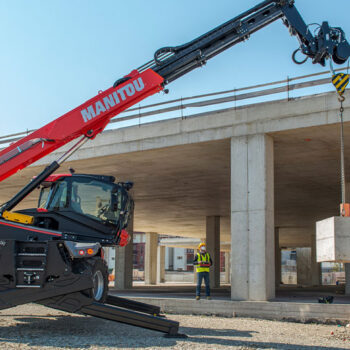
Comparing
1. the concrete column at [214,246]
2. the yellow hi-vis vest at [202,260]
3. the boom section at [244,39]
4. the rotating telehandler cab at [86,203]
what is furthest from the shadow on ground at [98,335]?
the concrete column at [214,246]

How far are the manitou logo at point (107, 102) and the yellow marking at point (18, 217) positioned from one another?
2.38 meters

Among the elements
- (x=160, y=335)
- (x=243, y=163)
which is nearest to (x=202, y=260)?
→ (x=243, y=163)

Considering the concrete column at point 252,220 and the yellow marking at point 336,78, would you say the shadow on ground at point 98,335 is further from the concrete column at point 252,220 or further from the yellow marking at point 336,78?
the yellow marking at point 336,78

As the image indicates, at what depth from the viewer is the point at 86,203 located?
10.3m

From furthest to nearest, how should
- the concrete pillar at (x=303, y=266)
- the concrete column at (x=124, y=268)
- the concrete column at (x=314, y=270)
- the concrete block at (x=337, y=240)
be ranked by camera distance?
the concrete pillar at (x=303, y=266), the concrete column at (x=314, y=270), the concrete column at (x=124, y=268), the concrete block at (x=337, y=240)

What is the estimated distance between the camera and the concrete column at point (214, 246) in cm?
3247

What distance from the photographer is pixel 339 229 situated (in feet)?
31.3

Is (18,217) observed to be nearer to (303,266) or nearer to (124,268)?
(124,268)

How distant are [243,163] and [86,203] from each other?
20.3 feet


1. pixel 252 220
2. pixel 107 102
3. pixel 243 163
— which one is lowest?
pixel 252 220

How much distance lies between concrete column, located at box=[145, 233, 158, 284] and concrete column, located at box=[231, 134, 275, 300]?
95.0ft

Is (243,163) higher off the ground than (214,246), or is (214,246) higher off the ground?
(243,163)

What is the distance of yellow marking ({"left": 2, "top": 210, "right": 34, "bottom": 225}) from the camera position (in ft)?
32.0

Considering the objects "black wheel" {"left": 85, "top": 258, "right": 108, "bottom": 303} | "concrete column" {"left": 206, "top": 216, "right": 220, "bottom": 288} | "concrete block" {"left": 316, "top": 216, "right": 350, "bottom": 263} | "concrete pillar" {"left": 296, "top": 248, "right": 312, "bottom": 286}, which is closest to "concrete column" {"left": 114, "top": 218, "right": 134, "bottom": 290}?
"concrete column" {"left": 206, "top": 216, "right": 220, "bottom": 288}
